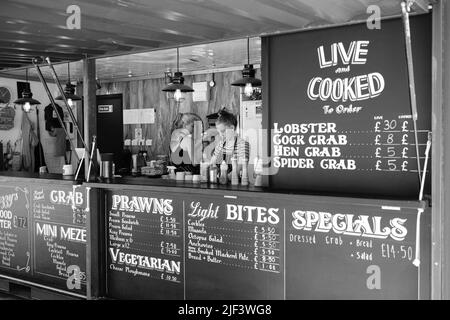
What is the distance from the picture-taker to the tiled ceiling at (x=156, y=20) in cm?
311

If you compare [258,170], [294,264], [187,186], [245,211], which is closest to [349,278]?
[294,264]

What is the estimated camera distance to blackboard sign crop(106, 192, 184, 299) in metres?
4.12

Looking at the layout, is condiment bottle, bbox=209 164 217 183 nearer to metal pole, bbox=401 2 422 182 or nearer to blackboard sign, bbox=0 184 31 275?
metal pole, bbox=401 2 422 182

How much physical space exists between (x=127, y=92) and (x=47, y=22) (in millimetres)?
6288

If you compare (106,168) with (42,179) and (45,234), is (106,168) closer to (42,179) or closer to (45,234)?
(42,179)

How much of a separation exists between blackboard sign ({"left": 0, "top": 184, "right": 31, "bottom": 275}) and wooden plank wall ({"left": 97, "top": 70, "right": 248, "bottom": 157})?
4.21m

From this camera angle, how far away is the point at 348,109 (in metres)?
3.62

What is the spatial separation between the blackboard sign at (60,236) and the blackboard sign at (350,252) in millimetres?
2158

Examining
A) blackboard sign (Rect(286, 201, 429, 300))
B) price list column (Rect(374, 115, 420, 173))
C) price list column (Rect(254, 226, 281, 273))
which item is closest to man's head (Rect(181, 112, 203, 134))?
price list column (Rect(254, 226, 281, 273))

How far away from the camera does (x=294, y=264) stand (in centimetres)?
353

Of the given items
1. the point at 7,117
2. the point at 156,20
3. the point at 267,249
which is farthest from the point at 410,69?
the point at 7,117

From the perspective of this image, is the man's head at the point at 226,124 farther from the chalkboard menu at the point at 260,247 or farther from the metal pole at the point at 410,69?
the metal pole at the point at 410,69

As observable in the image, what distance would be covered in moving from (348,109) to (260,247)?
1.24m

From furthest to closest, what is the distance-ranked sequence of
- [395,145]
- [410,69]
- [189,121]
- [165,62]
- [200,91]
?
1. [189,121]
2. [200,91]
3. [165,62]
4. [395,145]
5. [410,69]
